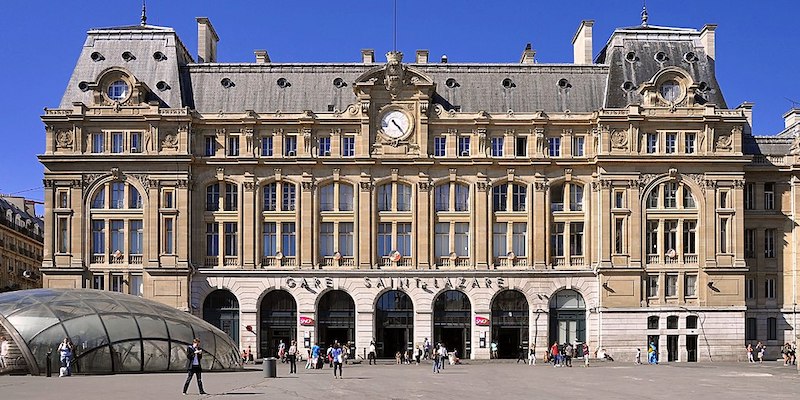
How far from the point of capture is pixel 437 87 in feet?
321

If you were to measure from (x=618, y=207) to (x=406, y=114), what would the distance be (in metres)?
18.8

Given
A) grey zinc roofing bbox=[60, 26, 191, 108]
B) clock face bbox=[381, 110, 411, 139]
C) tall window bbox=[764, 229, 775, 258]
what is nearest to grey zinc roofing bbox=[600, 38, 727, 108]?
tall window bbox=[764, 229, 775, 258]

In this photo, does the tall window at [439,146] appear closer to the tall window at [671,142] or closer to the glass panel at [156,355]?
the tall window at [671,142]

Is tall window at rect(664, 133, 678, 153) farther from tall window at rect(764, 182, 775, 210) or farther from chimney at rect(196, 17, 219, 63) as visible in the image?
chimney at rect(196, 17, 219, 63)

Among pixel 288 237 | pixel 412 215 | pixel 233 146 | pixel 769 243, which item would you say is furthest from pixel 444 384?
pixel 769 243

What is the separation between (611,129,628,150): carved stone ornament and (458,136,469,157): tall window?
11.7 m

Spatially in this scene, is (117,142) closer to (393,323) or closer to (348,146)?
(348,146)

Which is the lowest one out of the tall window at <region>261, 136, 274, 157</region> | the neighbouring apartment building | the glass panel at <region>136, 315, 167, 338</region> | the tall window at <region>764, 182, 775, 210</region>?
the glass panel at <region>136, 315, 167, 338</region>

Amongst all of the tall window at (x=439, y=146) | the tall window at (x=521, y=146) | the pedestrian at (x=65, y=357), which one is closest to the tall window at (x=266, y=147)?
the tall window at (x=439, y=146)

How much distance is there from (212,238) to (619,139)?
Result: 3405cm

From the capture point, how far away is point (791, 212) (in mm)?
98000

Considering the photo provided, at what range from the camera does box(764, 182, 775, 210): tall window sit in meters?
98.4

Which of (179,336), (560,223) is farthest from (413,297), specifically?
(179,336)

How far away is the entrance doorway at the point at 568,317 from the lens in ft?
309
